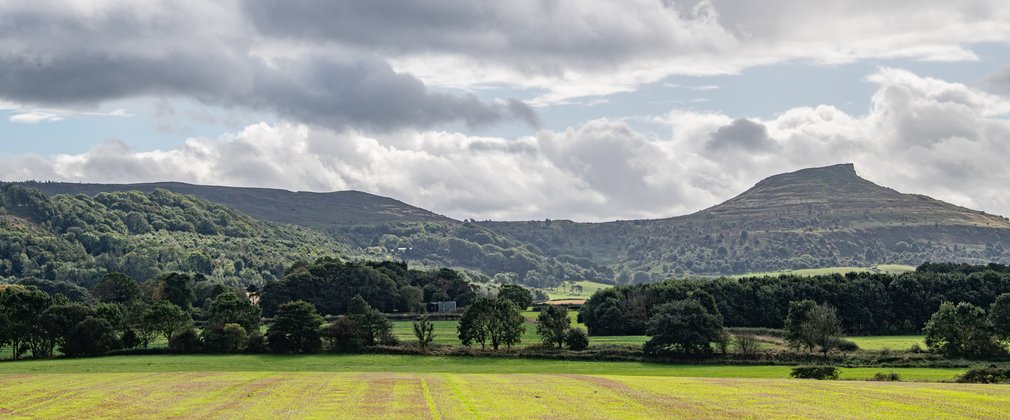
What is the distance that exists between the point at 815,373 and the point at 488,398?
46175 mm

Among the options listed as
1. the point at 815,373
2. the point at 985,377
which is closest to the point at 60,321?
the point at 815,373

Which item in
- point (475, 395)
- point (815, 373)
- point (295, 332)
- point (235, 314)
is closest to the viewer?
point (475, 395)

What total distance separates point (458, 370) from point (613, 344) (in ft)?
134

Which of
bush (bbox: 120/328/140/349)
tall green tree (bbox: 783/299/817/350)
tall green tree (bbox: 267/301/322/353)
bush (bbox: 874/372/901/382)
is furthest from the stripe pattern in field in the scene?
bush (bbox: 120/328/140/349)

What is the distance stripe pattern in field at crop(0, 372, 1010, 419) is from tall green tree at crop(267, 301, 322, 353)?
54.4m

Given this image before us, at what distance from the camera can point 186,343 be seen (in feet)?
516

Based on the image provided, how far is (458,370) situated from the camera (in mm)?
128750

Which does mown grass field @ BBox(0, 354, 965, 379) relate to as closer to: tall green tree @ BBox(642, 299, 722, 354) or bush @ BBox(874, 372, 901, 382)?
bush @ BBox(874, 372, 901, 382)

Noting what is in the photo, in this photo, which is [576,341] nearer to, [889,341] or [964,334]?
[964,334]

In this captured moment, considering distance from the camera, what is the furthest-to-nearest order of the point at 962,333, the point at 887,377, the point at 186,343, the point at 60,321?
the point at 186,343, the point at 60,321, the point at 962,333, the point at 887,377

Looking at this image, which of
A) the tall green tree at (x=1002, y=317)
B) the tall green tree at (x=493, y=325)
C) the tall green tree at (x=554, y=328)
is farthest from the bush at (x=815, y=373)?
the tall green tree at (x=493, y=325)

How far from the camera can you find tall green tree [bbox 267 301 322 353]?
15575 centimetres

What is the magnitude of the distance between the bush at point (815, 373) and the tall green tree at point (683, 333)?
31.2 m

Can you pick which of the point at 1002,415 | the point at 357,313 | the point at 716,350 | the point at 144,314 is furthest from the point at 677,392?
the point at 144,314
